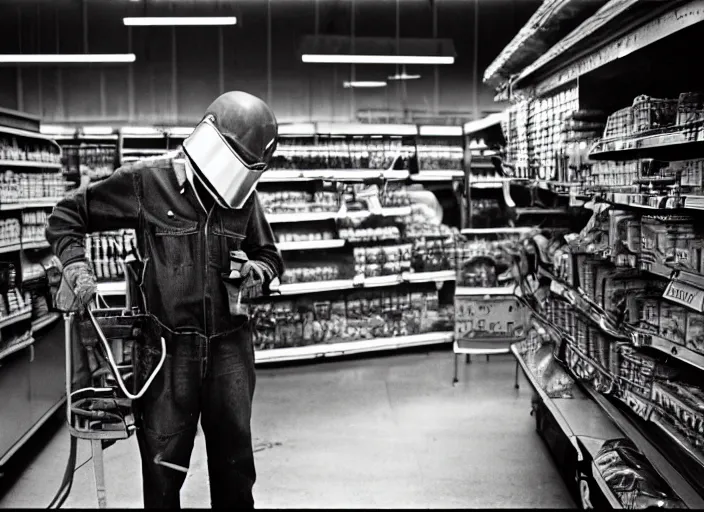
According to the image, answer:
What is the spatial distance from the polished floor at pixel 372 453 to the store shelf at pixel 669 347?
1435 millimetres

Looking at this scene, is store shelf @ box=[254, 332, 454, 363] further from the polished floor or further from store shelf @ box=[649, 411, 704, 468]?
store shelf @ box=[649, 411, 704, 468]

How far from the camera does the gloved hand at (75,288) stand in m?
2.62

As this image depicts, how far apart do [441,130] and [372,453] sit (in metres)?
4.08

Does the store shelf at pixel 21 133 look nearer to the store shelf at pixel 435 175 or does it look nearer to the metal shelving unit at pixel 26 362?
the metal shelving unit at pixel 26 362

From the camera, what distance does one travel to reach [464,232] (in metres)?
7.51

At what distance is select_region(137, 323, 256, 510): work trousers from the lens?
278cm

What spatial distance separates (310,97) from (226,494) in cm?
621

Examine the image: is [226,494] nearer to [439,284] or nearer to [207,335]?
[207,335]

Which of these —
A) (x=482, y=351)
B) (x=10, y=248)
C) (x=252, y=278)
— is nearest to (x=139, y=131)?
(x=10, y=248)

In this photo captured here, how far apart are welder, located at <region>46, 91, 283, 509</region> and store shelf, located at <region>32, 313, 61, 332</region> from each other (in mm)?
2588

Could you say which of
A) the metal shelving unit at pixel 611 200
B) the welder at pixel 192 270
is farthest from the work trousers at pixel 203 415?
the metal shelving unit at pixel 611 200

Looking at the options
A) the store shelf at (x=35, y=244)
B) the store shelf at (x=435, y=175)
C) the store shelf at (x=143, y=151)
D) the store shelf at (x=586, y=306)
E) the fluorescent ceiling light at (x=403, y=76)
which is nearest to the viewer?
the store shelf at (x=586, y=306)

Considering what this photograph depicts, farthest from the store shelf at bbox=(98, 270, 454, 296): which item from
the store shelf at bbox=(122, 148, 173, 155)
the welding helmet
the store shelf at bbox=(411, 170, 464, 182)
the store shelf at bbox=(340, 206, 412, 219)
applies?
the welding helmet

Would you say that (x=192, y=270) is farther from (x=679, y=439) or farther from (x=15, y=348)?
(x=15, y=348)
